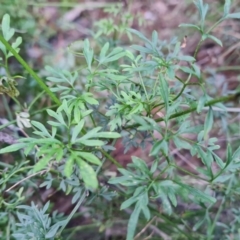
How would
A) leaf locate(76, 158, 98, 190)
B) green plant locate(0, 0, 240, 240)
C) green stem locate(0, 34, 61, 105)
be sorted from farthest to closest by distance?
green stem locate(0, 34, 61, 105), green plant locate(0, 0, 240, 240), leaf locate(76, 158, 98, 190)

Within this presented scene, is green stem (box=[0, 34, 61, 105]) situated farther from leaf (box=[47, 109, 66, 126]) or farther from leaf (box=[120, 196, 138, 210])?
leaf (box=[120, 196, 138, 210])

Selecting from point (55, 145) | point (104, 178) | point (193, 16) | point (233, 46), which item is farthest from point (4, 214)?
point (193, 16)

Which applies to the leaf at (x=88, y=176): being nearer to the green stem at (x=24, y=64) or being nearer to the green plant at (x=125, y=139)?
the green plant at (x=125, y=139)

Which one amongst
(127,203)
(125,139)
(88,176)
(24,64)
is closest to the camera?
(88,176)

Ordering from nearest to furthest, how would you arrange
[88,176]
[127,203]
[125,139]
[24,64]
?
[88,176]
[127,203]
[24,64]
[125,139]

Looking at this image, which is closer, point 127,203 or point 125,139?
point 127,203

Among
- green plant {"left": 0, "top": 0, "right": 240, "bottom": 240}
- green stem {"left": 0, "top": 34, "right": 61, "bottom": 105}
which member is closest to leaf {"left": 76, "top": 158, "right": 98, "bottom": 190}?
green plant {"left": 0, "top": 0, "right": 240, "bottom": 240}

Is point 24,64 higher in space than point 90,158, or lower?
higher

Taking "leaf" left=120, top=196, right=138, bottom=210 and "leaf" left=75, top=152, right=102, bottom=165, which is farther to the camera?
"leaf" left=120, top=196, right=138, bottom=210

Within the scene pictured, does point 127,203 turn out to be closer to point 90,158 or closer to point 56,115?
point 90,158

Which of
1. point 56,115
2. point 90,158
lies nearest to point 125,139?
point 56,115

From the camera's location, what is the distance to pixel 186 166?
2.08m

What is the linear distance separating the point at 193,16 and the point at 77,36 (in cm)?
74

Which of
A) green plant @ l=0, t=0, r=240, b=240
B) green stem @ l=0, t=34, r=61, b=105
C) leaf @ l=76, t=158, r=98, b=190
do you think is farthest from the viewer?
green stem @ l=0, t=34, r=61, b=105
